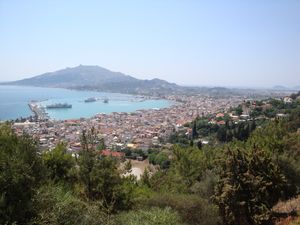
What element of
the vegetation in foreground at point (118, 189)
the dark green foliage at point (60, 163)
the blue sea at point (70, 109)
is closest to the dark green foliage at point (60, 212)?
the vegetation in foreground at point (118, 189)

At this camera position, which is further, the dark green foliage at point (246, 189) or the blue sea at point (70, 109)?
the blue sea at point (70, 109)

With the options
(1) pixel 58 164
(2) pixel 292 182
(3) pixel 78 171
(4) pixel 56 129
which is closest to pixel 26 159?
(3) pixel 78 171

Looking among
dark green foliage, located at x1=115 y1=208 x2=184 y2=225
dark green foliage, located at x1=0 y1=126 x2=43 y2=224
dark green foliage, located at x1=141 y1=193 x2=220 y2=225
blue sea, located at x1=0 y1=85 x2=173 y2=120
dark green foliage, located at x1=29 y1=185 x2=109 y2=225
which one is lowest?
blue sea, located at x1=0 y1=85 x2=173 y2=120

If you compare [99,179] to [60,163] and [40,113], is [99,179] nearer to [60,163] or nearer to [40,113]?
[60,163]

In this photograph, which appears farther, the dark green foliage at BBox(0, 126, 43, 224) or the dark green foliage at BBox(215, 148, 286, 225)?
the dark green foliage at BBox(215, 148, 286, 225)

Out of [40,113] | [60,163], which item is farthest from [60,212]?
[40,113]

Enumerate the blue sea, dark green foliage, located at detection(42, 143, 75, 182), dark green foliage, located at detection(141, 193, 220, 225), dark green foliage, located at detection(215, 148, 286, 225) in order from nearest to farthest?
dark green foliage, located at detection(141, 193, 220, 225)
dark green foliage, located at detection(215, 148, 286, 225)
dark green foliage, located at detection(42, 143, 75, 182)
the blue sea

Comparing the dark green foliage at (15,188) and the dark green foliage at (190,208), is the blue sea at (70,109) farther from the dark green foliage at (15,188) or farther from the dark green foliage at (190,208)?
the dark green foliage at (15,188)

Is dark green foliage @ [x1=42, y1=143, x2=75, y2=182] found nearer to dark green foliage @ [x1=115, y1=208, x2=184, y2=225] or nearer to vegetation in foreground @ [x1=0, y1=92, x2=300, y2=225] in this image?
vegetation in foreground @ [x1=0, y1=92, x2=300, y2=225]

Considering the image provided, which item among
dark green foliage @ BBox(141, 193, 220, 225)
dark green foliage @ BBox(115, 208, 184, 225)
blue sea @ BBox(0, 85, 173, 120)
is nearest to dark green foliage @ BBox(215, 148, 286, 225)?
dark green foliage @ BBox(141, 193, 220, 225)
